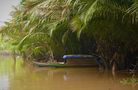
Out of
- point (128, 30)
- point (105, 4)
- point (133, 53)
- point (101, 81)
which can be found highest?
point (105, 4)

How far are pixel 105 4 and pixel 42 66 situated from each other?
7.41 metres

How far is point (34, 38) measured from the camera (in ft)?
51.2

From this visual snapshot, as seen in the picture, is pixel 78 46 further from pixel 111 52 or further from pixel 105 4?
pixel 105 4

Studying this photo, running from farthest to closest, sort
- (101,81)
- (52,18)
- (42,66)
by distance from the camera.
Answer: (42,66) → (52,18) → (101,81)

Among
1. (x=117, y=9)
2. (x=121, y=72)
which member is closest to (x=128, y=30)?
(x=117, y=9)

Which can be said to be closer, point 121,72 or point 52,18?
point 121,72

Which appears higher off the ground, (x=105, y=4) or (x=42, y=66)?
(x=105, y=4)

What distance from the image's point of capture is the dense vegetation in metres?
9.65

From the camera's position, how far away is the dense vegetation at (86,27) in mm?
9648

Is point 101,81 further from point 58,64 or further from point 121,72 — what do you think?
point 58,64

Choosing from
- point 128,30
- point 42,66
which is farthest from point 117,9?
point 42,66

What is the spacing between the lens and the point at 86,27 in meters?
11.0

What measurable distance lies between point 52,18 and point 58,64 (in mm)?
2849

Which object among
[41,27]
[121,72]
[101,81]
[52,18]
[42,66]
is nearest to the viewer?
[101,81]
